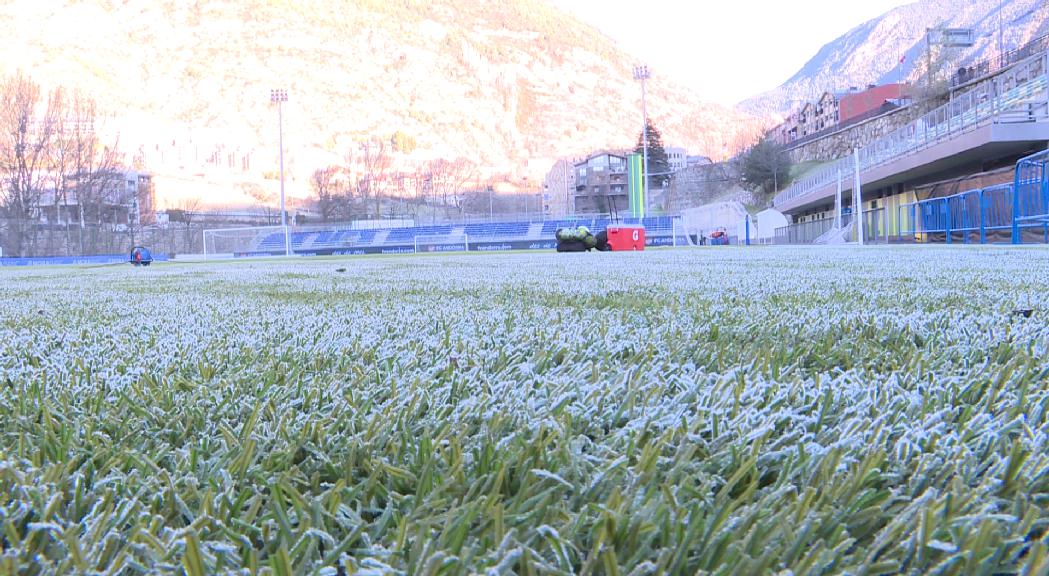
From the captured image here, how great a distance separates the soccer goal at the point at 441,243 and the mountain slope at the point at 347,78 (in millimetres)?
47233

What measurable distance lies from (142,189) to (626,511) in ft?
172

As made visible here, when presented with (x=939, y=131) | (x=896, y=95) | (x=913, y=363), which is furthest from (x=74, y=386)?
(x=896, y=95)

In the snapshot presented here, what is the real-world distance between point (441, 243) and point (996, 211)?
26.7m

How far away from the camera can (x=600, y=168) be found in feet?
222

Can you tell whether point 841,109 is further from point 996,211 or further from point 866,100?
point 996,211

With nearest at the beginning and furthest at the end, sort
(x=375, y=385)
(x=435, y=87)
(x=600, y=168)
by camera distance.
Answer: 1. (x=375, y=385)
2. (x=600, y=168)
3. (x=435, y=87)

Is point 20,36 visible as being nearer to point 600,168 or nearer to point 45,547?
point 600,168

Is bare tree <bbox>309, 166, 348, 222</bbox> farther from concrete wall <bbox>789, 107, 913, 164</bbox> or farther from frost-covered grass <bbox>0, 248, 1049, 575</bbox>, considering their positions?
frost-covered grass <bbox>0, 248, 1049, 575</bbox>

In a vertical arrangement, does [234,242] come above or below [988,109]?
below

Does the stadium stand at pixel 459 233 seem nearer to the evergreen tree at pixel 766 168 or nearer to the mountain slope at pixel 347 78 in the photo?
the evergreen tree at pixel 766 168

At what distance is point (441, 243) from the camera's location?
34.8 m

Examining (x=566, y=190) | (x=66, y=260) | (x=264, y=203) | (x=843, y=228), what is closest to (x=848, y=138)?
(x=566, y=190)

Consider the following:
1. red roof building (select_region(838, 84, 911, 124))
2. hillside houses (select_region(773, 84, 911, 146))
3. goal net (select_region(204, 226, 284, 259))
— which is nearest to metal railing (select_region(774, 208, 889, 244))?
goal net (select_region(204, 226, 284, 259))

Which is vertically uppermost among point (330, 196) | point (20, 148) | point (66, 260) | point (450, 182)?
point (450, 182)
